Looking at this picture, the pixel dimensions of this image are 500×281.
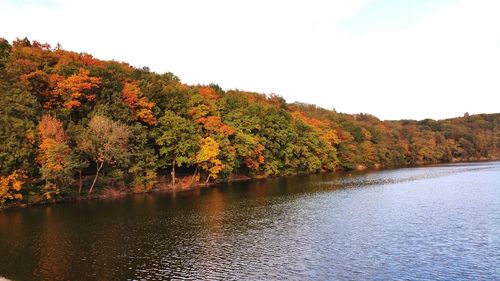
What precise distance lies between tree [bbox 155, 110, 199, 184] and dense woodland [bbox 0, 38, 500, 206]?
177 millimetres

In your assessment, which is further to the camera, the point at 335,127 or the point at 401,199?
the point at 335,127

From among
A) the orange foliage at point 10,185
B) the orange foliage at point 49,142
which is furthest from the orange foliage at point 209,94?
the orange foliage at point 10,185

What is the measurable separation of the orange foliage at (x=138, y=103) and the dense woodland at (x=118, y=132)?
17cm

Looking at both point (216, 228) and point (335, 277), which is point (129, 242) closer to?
point (216, 228)

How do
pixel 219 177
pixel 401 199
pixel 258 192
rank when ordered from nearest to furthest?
1. pixel 401 199
2. pixel 258 192
3. pixel 219 177

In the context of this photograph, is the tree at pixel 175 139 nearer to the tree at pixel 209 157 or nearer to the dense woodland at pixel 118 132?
the dense woodland at pixel 118 132

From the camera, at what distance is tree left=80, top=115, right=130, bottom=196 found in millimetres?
54906

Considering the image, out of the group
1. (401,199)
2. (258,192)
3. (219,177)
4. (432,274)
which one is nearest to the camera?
(432,274)

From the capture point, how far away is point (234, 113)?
87.8 metres

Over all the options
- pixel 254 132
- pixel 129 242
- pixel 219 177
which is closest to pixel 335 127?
pixel 254 132

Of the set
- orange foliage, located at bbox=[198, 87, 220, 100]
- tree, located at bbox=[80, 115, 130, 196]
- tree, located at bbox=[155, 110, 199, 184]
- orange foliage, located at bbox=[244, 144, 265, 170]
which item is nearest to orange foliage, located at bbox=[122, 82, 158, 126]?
tree, located at bbox=[155, 110, 199, 184]

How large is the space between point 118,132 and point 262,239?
32.8 meters

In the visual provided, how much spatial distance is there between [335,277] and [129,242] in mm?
17400

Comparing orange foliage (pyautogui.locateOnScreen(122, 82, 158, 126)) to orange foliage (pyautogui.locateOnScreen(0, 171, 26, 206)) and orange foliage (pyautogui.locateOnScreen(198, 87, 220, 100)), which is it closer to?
orange foliage (pyautogui.locateOnScreen(198, 87, 220, 100))
